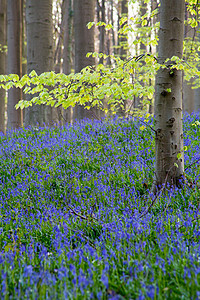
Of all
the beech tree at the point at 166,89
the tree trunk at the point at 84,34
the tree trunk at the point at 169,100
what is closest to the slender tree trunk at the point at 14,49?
the tree trunk at the point at 84,34

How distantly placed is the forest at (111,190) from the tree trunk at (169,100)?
0.5 inches

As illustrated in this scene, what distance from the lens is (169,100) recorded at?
358 centimetres

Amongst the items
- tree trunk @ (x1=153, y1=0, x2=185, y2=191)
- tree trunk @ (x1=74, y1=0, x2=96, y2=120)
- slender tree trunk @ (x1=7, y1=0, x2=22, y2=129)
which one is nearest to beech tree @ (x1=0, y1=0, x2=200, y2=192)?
tree trunk @ (x1=153, y1=0, x2=185, y2=191)

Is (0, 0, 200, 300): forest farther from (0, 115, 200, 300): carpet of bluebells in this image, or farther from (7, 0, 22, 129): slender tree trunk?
(7, 0, 22, 129): slender tree trunk

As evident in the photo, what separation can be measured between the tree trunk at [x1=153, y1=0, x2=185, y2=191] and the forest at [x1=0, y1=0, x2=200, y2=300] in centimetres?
1

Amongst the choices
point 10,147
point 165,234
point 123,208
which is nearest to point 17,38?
point 10,147

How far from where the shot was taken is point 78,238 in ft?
9.30

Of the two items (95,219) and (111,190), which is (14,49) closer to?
(111,190)

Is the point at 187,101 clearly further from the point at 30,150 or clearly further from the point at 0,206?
the point at 0,206

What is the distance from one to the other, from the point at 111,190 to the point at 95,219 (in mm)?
930

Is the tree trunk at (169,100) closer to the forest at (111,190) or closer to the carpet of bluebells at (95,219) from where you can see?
the forest at (111,190)

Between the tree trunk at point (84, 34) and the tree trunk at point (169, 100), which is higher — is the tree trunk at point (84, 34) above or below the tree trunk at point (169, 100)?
above

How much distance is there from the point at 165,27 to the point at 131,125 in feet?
10.7

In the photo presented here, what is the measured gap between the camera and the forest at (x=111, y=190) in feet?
6.36
